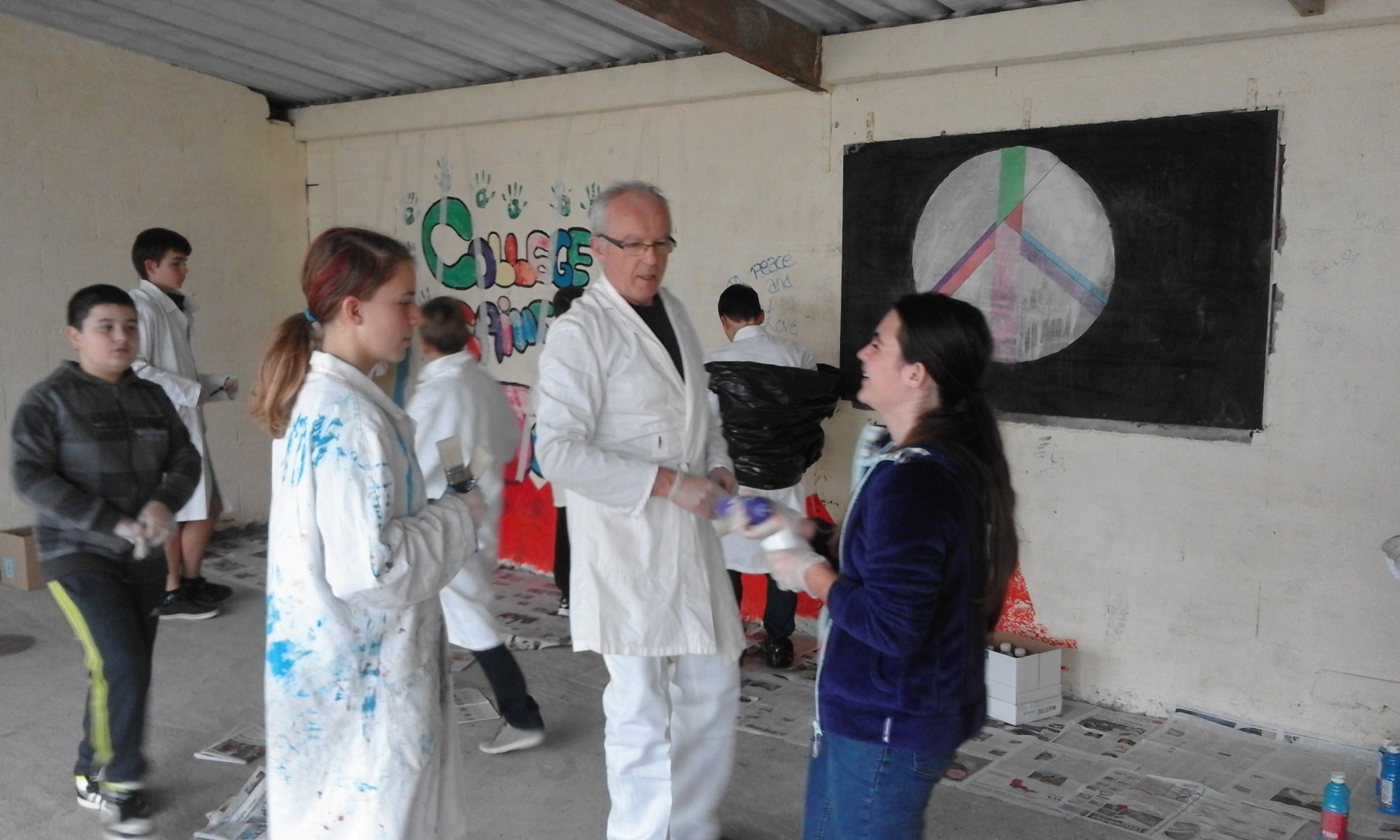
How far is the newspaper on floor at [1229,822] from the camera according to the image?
326cm

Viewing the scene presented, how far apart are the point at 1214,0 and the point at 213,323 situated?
590 centimetres

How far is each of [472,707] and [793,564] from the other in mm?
2516

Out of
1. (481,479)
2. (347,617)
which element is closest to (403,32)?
(481,479)

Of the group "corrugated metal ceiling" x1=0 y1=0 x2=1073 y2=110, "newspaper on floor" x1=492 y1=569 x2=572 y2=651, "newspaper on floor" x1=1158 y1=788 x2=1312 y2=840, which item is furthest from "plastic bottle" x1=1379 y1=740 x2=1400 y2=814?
"newspaper on floor" x1=492 y1=569 x2=572 y2=651

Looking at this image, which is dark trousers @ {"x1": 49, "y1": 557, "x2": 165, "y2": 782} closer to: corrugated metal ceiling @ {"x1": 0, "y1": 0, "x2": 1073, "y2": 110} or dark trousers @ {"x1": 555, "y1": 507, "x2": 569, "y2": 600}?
dark trousers @ {"x1": 555, "y1": 507, "x2": 569, "y2": 600}

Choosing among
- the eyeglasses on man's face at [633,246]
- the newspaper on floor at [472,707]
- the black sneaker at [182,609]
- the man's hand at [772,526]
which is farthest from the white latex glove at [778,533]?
the black sneaker at [182,609]

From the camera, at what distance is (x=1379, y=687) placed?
379cm

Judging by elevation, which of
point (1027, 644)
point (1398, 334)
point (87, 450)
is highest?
point (1398, 334)

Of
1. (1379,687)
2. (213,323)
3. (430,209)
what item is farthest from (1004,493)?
(213,323)

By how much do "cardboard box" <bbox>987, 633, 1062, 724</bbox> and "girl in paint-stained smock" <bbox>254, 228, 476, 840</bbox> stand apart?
2.61 meters

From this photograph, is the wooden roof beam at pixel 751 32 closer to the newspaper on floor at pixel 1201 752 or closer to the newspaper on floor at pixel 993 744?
the newspaper on floor at pixel 993 744

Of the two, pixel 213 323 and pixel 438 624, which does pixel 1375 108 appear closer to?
pixel 438 624

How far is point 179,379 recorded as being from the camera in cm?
513

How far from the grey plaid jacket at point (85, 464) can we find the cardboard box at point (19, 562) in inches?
127
